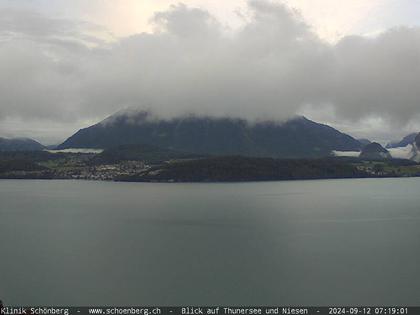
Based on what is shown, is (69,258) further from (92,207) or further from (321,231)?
(92,207)

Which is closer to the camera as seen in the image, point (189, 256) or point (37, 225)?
point (189, 256)

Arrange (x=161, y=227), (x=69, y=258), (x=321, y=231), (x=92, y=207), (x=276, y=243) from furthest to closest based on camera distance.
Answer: (x=92, y=207), (x=161, y=227), (x=321, y=231), (x=276, y=243), (x=69, y=258)

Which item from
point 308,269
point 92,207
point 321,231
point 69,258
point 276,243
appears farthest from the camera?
point 92,207

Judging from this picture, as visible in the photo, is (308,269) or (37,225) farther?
(37,225)

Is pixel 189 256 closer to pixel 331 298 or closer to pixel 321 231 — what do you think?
pixel 331 298

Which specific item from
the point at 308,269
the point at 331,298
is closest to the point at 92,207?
the point at 308,269

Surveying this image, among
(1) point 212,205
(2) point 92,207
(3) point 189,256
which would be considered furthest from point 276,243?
(2) point 92,207
